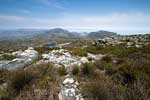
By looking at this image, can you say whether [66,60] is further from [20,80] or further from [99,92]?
[99,92]

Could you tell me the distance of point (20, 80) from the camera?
4215 mm

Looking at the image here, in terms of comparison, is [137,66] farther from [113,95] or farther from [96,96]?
[96,96]

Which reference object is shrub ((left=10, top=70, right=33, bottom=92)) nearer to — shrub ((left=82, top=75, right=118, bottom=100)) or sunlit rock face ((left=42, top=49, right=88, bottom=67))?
shrub ((left=82, top=75, right=118, bottom=100))

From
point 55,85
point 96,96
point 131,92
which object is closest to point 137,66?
point 131,92

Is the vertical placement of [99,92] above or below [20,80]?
above

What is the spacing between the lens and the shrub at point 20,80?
4086 mm

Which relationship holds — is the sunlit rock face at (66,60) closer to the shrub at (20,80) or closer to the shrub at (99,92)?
the shrub at (20,80)

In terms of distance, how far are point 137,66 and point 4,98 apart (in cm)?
562

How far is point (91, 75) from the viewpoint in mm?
5242

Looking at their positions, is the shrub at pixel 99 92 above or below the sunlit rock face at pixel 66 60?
above

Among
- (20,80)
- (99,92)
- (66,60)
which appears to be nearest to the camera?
(99,92)

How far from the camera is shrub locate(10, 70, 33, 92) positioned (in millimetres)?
4086

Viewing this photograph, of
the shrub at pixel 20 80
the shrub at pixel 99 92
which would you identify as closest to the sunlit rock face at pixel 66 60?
the shrub at pixel 20 80

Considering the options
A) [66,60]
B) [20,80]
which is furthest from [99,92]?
[66,60]
